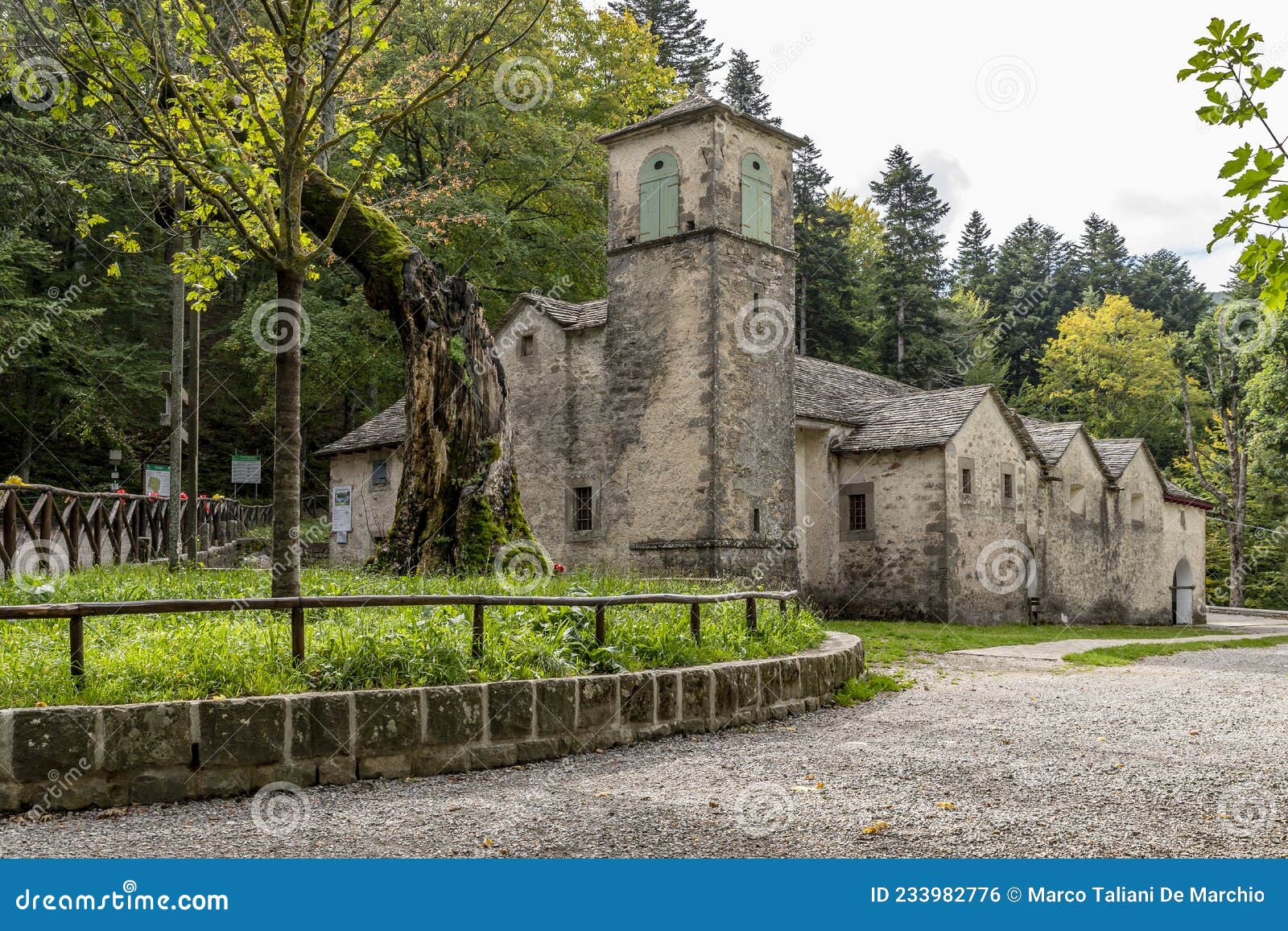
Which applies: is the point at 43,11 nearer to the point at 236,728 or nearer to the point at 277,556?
the point at 277,556

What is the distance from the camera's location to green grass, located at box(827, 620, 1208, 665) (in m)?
15.7

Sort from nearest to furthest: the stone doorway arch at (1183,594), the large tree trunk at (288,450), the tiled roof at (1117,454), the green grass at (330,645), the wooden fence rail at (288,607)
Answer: the wooden fence rail at (288,607)
the green grass at (330,645)
the large tree trunk at (288,450)
the tiled roof at (1117,454)
the stone doorway arch at (1183,594)

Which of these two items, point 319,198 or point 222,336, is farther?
point 222,336

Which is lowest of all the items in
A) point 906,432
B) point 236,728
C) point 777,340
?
point 236,728

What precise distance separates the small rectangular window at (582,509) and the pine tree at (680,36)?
84.8ft

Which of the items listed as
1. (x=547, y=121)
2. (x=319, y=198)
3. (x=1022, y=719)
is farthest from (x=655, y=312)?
(x=1022, y=719)

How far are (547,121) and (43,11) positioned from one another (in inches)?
A: 909

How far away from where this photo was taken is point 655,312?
2147 cm

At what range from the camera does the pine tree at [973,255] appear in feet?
196

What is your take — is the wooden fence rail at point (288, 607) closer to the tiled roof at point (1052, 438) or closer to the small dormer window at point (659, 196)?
the small dormer window at point (659, 196)

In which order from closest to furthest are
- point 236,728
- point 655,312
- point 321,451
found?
point 236,728 < point 655,312 < point 321,451

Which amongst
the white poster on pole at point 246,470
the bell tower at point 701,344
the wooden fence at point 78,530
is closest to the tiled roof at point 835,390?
the bell tower at point 701,344

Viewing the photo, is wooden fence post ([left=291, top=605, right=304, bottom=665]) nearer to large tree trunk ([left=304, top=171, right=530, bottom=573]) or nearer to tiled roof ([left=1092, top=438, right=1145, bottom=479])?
large tree trunk ([left=304, top=171, right=530, bottom=573])

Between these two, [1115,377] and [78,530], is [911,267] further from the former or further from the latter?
[78,530]
